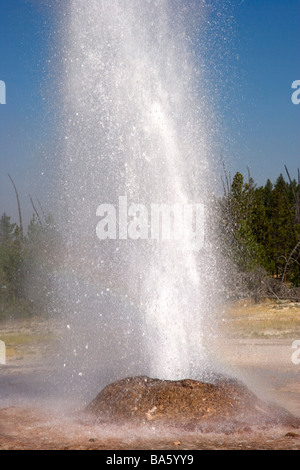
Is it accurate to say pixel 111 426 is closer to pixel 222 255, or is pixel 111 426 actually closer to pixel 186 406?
pixel 186 406

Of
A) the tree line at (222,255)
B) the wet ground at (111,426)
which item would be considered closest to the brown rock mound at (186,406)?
the wet ground at (111,426)

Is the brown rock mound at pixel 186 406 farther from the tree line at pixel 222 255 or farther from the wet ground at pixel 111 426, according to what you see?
the tree line at pixel 222 255

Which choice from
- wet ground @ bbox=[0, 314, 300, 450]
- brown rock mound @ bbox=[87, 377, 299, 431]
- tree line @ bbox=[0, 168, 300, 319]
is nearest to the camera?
wet ground @ bbox=[0, 314, 300, 450]

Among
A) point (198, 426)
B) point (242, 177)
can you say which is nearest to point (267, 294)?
point (242, 177)

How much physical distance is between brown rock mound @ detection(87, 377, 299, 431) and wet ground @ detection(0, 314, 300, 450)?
0.66ft

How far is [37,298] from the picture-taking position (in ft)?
81.1

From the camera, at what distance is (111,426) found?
8.54m

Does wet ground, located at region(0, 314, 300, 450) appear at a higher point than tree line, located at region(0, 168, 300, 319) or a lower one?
lower

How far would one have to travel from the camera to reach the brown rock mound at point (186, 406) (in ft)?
28.1

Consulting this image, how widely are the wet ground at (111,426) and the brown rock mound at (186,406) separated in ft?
0.66

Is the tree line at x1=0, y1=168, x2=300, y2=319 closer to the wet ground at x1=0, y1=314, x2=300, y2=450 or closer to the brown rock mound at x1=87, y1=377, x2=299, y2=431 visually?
the wet ground at x1=0, y1=314, x2=300, y2=450

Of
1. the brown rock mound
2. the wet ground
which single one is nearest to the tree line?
the wet ground

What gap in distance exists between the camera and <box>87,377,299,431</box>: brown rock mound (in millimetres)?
8570

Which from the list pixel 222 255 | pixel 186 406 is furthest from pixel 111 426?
pixel 222 255
